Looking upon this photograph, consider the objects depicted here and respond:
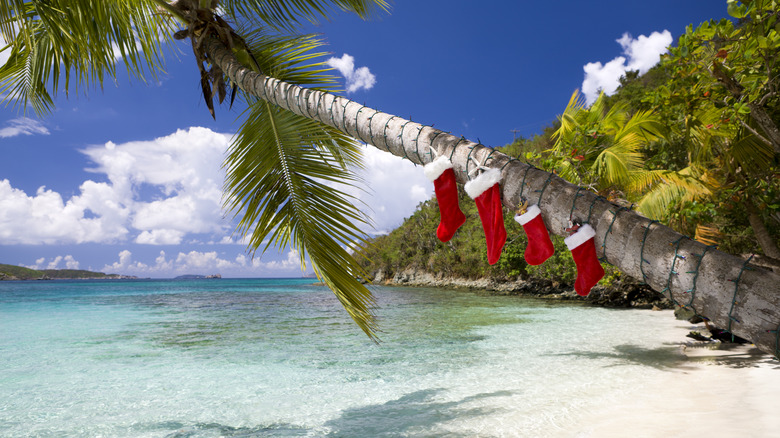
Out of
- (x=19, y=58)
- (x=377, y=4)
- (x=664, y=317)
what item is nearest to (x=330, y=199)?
(x=377, y=4)

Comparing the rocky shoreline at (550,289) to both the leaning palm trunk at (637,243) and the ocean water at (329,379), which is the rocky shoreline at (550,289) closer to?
the ocean water at (329,379)

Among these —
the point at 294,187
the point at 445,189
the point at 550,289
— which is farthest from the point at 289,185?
the point at 550,289

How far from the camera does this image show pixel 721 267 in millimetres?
1376

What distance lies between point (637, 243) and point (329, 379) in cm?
624

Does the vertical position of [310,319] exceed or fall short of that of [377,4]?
it falls short

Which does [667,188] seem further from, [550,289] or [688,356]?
[550,289]

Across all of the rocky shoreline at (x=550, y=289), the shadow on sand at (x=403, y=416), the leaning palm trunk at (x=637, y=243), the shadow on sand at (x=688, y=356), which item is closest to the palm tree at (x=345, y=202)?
the leaning palm trunk at (x=637, y=243)

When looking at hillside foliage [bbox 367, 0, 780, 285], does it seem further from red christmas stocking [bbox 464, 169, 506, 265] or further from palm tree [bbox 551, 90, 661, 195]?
red christmas stocking [bbox 464, 169, 506, 265]

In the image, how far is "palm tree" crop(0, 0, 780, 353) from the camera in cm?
138

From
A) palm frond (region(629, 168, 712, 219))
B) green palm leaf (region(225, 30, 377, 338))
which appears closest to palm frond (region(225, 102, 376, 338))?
green palm leaf (region(225, 30, 377, 338))

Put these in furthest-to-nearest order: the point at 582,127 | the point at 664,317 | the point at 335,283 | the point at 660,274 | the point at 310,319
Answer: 1. the point at 310,319
2. the point at 664,317
3. the point at 582,127
4. the point at 335,283
5. the point at 660,274

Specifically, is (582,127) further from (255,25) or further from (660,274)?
(660,274)

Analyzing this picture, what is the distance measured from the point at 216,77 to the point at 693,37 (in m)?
4.36

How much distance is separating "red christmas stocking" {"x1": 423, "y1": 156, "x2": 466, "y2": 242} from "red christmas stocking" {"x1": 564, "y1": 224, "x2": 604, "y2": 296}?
64cm
